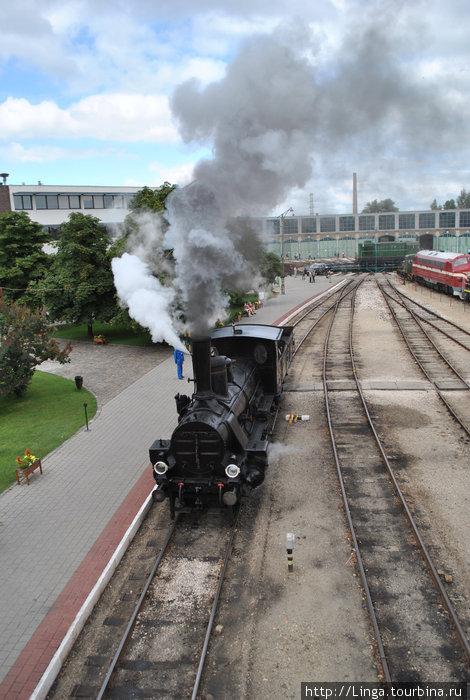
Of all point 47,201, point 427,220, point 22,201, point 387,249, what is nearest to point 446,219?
point 427,220

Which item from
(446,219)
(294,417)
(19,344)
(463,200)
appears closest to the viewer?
(294,417)

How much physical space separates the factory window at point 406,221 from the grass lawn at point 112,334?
69898 mm

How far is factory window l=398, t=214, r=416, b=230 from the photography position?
87375 mm

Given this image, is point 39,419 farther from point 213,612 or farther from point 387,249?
point 387,249

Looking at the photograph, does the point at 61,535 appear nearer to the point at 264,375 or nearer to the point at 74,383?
the point at 264,375

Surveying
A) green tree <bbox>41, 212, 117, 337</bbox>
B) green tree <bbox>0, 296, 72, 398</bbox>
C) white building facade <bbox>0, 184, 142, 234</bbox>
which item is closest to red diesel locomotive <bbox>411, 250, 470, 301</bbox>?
green tree <bbox>41, 212, 117, 337</bbox>

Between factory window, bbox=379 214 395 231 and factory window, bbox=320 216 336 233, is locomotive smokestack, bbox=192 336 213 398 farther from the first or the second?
factory window, bbox=379 214 395 231

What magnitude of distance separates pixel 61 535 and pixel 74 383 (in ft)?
38.7

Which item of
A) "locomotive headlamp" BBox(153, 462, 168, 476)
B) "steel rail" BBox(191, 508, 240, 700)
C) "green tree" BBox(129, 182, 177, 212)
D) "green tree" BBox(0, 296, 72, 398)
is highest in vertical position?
"green tree" BBox(129, 182, 177, 212)

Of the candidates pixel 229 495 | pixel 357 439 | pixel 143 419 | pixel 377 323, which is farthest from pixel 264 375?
pixel 377 323

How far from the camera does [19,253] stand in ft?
110

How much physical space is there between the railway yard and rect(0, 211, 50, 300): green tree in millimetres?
24462

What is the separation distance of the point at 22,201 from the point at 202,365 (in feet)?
146

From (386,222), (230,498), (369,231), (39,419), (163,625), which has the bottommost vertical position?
(163,625)
